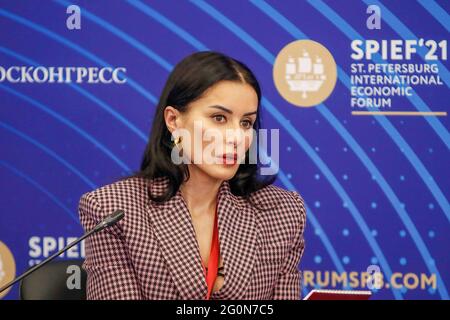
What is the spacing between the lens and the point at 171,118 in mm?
2299

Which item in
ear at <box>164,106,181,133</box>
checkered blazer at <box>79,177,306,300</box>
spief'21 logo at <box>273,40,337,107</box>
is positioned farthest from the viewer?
spief'21 logo at <box>273,40,337,107</box>

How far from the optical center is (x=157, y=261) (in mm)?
2111

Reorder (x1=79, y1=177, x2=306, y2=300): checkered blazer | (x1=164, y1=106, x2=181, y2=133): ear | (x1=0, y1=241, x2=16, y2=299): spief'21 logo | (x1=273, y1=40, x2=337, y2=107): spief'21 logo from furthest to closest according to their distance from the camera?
(x1=0, y1=241, x2=16, y2=299): spief'21 logo, (x1=273, y1=40, x2=337, y2=107): spief'21 logo, (x1=164, y1=106, x2=181, y2=133): ear, (x1=79, y1=177, x2=306, y2=300): checkered blazer

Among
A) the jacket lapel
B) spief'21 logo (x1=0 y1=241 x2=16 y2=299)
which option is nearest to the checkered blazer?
the jacket lapel

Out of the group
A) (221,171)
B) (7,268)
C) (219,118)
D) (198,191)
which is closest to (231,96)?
(219,118)

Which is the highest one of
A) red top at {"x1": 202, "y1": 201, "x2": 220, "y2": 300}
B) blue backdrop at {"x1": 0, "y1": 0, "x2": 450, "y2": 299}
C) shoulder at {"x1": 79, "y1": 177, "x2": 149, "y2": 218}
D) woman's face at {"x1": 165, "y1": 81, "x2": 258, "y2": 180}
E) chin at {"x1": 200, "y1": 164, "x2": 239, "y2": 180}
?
blue backdrop at {"x1": 0, "y1": 0, "x2": 450, "y2": 299}

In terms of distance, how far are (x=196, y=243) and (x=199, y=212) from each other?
160mm

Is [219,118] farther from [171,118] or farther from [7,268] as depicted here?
[7,268]

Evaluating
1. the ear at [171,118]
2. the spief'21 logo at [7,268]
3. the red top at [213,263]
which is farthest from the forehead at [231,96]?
the spief'21 logo at [7,268]

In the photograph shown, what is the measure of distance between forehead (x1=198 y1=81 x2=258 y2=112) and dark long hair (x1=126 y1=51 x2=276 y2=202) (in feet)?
0.05

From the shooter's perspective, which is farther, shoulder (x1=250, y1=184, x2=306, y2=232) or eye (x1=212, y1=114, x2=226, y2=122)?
shoulder (x1=250, y1=184, x2=306, y2=232)

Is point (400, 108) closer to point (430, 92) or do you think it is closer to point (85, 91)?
point (430, 92)

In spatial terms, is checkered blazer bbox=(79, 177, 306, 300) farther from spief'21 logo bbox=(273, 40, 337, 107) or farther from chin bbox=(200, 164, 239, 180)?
spief'21 logo bbox=(273, 40, 337, 107)

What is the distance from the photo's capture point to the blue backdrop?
346cm
